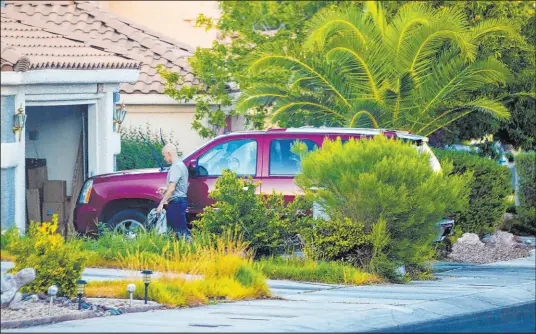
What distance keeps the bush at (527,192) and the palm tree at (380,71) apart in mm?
2891

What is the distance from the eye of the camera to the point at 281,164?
18.1 metres

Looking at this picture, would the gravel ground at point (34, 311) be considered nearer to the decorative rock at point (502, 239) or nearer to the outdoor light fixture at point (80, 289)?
the outdoor light fixture at point (80, 289)

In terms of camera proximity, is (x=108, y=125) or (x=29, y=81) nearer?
(x=29, y=81)

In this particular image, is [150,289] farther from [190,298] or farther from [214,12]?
[214,12]

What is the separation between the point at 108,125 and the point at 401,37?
5976 mm

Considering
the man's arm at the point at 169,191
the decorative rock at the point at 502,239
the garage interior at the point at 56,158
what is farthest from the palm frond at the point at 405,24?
the garage interior at the point at 56,158

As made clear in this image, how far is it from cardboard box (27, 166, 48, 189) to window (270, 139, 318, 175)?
3459 mm

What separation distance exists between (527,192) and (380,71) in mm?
4977

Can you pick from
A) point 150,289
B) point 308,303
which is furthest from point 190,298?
point 308,303

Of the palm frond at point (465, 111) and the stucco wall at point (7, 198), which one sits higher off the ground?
the palm frond at point (465, 111)

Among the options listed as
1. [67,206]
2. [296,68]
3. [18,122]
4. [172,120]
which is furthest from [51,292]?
[172,120]

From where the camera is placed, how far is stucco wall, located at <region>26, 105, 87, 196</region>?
17531mm

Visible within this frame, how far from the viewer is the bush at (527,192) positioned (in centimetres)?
2386

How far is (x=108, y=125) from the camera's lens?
58.9ft
